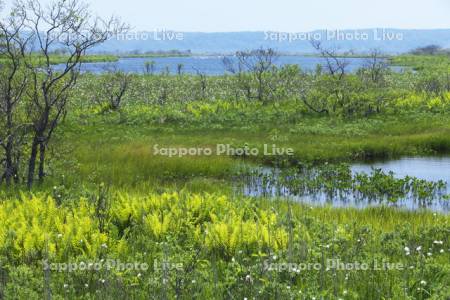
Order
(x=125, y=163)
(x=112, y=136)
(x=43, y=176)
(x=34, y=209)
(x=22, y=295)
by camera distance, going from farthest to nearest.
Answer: (x=112, y=136), (x=125, y=163), (x=43, y=176), (x=34, y=209), (x=22, y=295)

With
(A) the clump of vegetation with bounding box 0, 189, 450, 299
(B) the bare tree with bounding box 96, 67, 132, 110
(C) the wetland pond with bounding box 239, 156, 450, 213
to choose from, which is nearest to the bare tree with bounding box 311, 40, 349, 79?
(B) the bare tree with bounding box 96, 67, 132, 110

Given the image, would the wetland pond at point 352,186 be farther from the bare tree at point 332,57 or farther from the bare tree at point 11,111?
the bare tree at point 332,57

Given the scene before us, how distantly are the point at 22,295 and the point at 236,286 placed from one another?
2739mm

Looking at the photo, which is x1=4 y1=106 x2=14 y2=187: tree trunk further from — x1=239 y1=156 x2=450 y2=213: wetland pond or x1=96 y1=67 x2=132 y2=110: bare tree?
x1=96 y1=67 x2=132 y2=110: bare tree

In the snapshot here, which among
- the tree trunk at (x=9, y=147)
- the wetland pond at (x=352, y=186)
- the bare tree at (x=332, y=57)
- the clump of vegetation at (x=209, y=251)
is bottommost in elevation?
the wetland pond at (x=352, y=186)

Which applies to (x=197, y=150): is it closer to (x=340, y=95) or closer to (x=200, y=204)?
(x=200, y=204)

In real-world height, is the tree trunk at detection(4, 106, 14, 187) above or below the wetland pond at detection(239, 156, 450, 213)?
above

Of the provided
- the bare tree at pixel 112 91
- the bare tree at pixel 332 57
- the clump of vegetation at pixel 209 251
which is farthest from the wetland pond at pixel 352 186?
the bare tree at pixel 112 91

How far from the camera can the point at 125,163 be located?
20.8 meters

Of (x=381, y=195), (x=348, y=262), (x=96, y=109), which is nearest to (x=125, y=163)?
(x=381, y=195)

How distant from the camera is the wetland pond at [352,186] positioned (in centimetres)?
1727

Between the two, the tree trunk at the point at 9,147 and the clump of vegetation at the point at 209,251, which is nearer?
the clump of vegetation at the point at 209,251

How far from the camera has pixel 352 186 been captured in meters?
18.5

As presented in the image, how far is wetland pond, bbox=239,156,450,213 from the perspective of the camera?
56.6 ft
